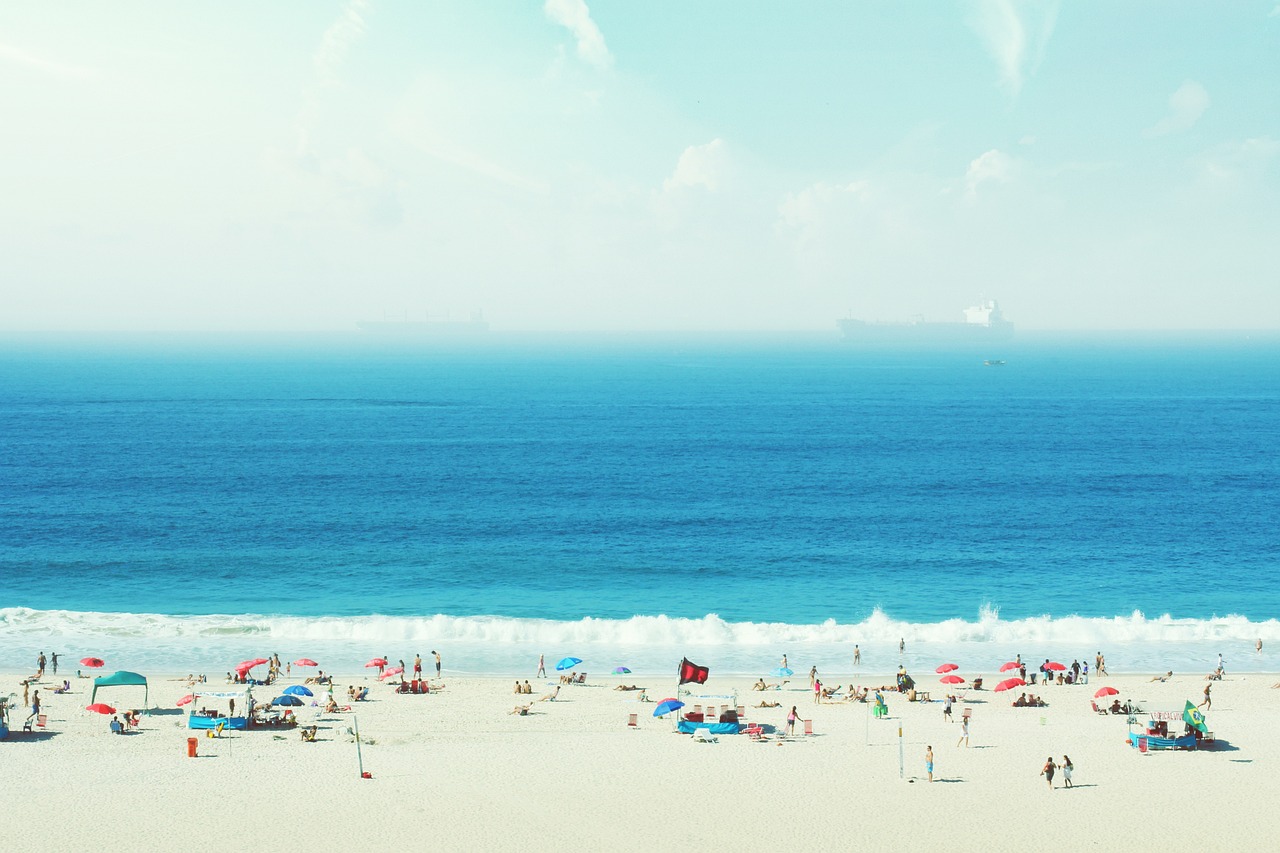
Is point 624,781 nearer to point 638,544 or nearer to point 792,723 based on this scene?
point 792,723

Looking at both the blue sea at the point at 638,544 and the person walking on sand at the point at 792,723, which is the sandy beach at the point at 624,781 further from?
the blue sea at the point at 638,544

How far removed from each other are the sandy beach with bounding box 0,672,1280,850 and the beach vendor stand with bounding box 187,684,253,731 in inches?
17.9

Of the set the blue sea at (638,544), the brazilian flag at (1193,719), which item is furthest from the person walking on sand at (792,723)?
the brazilian flag at (1193,719)

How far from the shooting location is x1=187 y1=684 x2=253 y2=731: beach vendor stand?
1291 inches

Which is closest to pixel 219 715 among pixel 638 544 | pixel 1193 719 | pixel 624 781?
pixel 624 781

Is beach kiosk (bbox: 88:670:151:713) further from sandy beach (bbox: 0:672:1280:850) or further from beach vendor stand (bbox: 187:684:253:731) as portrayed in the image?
beach vendor stand (bbox: 187:684:253:731)

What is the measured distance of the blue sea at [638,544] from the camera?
46.6 metres

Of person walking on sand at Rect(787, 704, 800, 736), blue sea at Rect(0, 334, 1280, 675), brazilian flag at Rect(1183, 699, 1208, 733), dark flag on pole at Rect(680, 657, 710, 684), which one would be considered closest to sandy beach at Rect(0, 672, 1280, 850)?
person walking on sand at Rect(787, 704, 800, 736)

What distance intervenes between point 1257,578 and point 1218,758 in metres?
30.6

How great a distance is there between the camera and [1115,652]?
1786 inches

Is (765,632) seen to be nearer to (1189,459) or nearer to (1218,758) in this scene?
(1218,758)

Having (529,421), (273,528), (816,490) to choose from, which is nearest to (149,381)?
(529,421)

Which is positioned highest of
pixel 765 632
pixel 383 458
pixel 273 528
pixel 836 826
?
pixel 383 458

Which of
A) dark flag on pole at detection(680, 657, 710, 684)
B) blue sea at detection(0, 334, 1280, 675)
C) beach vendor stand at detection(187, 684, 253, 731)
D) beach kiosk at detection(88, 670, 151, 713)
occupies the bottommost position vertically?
beach vendor stand at detection(187, 684, 253, 731)
